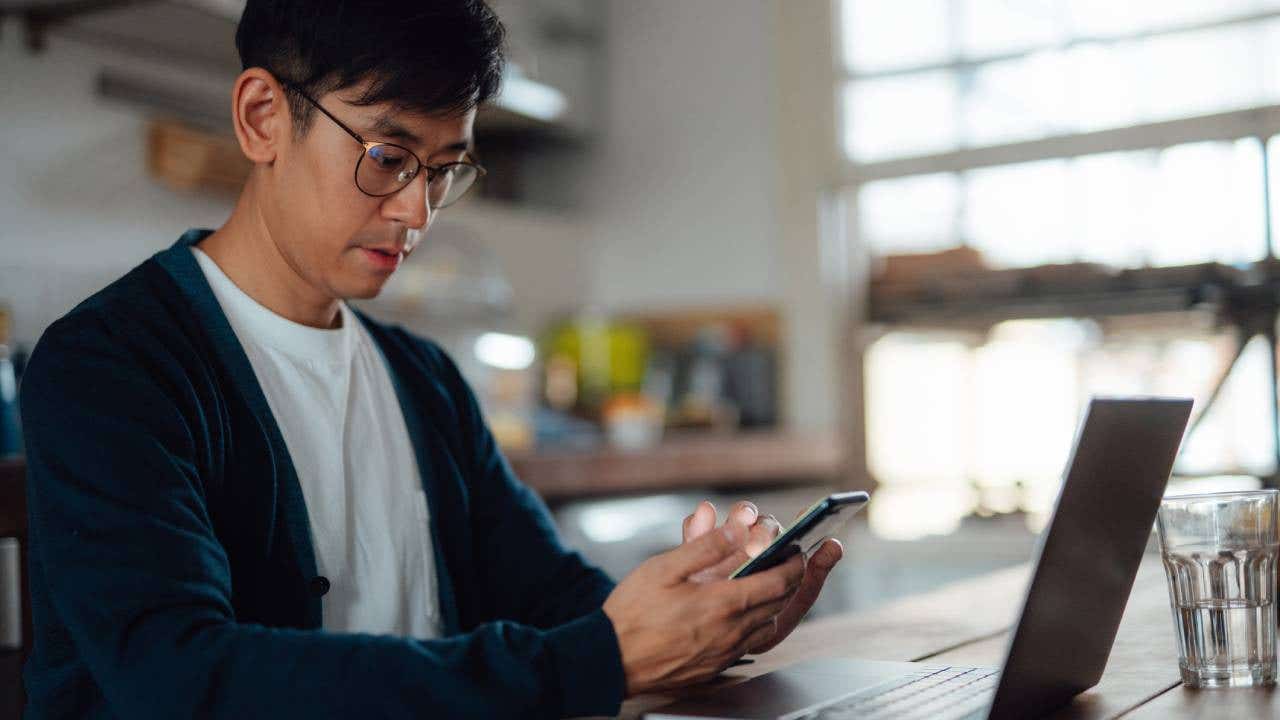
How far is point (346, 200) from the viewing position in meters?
1.15

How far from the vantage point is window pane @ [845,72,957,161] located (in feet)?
13.3

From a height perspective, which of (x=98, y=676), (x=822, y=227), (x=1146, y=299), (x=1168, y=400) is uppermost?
(x=822, y=227)

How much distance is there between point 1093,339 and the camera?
365cm

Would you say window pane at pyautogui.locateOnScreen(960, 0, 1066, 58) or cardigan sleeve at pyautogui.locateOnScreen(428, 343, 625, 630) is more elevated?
window pane at pyautogui.locateOnScreen(960, 0, 1066, 58)

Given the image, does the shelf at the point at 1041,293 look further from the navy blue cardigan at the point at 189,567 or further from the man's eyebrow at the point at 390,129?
the navy blue cardigan at the point at 189,567

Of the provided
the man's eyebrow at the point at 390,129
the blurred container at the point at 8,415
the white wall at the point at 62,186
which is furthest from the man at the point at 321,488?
the white wall at the point at 62,186

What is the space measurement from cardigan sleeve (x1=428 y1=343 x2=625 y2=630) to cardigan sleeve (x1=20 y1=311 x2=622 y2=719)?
Answer: 19.6 inches

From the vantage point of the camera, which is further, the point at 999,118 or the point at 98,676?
the point at 999,118

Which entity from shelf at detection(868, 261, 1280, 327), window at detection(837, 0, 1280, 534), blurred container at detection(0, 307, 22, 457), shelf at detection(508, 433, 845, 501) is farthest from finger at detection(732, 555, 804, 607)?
window at detection(837, 0, 1280, 534)

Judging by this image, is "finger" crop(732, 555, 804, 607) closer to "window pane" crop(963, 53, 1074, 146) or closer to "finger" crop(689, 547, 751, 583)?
"finger" crop(689, 547, 751, 583)

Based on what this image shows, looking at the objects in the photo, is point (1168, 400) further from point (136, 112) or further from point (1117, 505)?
point (136, 112)

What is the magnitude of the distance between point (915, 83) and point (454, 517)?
312 centimetres

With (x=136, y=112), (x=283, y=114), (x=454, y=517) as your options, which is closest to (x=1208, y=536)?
(x=454, y=517)

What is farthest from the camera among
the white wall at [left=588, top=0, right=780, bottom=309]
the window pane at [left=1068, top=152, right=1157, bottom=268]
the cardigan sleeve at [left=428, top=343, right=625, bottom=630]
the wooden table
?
the white wall at [left=588, top=0, right=780, bottom=309]
